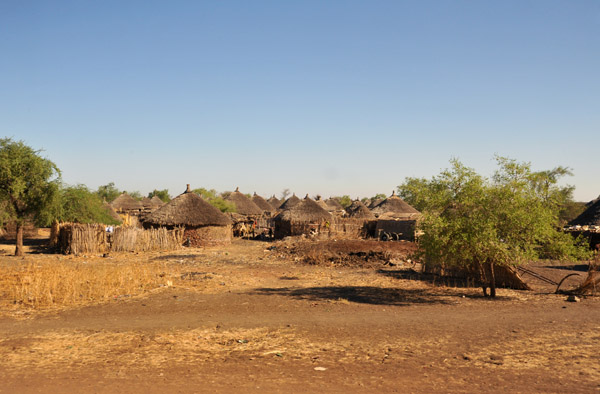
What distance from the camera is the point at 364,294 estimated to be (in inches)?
477

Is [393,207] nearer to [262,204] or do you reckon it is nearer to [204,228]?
[262,204]

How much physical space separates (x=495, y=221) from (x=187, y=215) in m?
19.2

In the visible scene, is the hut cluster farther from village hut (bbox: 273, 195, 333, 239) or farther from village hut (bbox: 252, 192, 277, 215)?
village hut (bbox: 252, 192, 277, 215)

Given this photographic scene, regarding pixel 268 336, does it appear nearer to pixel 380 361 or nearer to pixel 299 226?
pixel 380 361

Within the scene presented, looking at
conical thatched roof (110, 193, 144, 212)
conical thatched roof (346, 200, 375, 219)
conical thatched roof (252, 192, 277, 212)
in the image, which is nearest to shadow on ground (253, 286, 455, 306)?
conical thatched roof (346, 200, 375, 219)

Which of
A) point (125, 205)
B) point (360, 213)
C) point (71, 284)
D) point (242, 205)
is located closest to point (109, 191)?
point (125, 205)

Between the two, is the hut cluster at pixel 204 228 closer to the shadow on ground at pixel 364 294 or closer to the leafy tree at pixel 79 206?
the leafy tree at pixel 79 206

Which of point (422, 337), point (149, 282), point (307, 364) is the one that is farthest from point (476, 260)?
point (149, 282)

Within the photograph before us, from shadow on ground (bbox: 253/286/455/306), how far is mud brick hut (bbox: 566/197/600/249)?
45.3ft

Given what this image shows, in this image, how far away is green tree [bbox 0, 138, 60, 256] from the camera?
1973 cm

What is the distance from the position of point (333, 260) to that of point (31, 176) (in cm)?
1513

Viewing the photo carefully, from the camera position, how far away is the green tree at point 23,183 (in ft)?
64.7

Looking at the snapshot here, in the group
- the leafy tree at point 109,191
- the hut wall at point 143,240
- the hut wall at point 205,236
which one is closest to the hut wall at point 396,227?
the hut wall at point 205,236

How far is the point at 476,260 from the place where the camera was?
1201 centimetres
